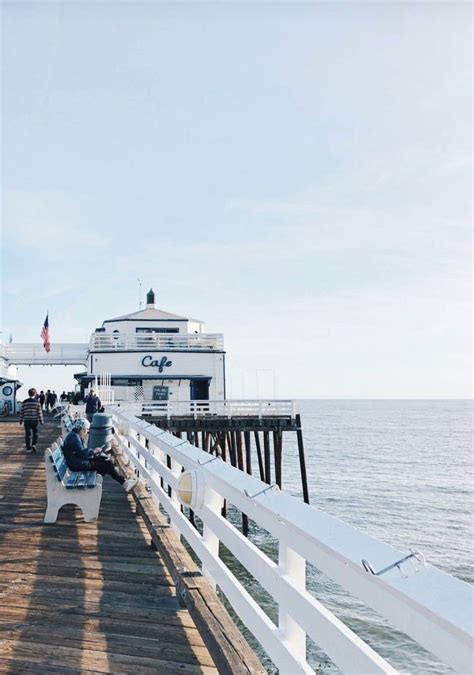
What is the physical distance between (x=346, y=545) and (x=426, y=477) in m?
44.4

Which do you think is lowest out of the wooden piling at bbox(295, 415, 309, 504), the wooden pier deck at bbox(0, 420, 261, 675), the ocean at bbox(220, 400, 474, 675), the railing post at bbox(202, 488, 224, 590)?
the ocean at bbox(220, 400, 474, 675)

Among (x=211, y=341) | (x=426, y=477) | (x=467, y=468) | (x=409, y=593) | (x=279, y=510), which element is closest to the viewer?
(x=409, y=593)

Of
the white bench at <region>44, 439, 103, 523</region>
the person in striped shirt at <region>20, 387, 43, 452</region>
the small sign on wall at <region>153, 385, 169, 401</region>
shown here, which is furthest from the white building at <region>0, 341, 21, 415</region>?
the white bench at <region>44, 439, 103, 523</region>

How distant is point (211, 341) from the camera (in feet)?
118

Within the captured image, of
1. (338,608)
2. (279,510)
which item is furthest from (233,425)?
(279,510)

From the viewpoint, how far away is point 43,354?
46031 millimetres

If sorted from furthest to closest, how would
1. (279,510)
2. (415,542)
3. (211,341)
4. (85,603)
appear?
(211,341) < (415,542) < (85,603) < (279,510)

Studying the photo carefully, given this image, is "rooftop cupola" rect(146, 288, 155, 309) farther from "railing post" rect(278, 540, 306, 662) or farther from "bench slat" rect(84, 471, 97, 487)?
A: "railing post" rect(278, 540, 306, 662)

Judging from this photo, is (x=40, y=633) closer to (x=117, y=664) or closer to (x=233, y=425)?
(x=117, y=664)

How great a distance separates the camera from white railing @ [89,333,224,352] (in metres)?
35.2

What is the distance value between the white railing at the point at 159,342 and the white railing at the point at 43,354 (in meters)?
10.9

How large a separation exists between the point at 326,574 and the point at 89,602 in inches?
110

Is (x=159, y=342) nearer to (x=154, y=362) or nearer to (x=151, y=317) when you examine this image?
(x=154, y=362)

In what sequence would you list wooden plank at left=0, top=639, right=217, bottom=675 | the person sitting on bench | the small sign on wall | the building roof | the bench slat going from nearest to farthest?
wooden plank at left=0, top=639, right=217, bottom=675, the bench slat, the person sitting on bench, the small sign on wall, the building roof
